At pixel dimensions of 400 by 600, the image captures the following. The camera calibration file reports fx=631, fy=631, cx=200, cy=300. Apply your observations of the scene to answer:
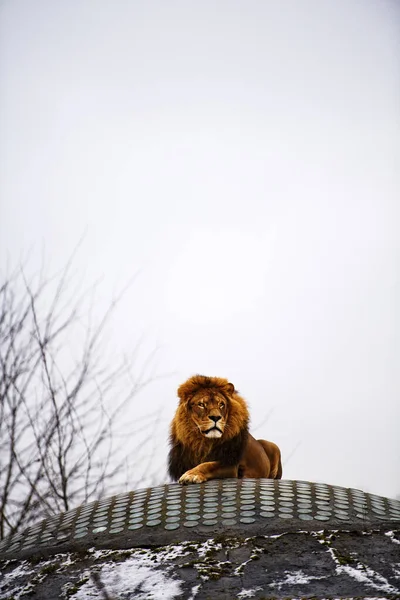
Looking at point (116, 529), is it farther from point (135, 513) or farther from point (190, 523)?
point (190, 523)

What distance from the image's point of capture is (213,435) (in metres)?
4.82

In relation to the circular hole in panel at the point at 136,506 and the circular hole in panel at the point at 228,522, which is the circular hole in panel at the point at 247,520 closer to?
the circular hole in panel at the point at 228,522

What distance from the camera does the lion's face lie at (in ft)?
15.8

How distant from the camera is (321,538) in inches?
132

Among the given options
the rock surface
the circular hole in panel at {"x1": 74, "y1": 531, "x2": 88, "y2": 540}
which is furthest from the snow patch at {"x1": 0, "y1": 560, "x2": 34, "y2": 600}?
the circular hole in panel at {"x1": 74, "y1": 531, "x2": 88, "y2": 540}

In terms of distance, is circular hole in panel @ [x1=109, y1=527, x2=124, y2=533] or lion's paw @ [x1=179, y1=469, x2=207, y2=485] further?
lion's paw @ [x1=179, y1=469, x2=207, y2=485]

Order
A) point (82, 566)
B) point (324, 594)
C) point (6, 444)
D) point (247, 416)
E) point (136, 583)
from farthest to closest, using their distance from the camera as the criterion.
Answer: point (6, 444) → point (247, 416) → point (82, 566) → point (136, 583) → point (324, 594)

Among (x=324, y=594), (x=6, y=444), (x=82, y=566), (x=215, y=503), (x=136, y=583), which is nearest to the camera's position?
(x=324, y=594)

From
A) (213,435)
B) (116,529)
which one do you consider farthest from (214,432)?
(116,529)

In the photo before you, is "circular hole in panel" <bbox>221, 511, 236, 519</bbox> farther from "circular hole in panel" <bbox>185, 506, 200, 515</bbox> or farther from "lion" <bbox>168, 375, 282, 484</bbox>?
"lion" <bbox>168, 375, 282, 484</bbox>

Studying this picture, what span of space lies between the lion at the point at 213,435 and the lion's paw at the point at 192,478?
13 cm

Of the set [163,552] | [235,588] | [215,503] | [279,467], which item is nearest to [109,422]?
[279,467]

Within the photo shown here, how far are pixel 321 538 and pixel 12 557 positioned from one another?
173 cm

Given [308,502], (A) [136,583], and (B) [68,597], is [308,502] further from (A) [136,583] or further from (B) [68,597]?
(B) [68,597]
